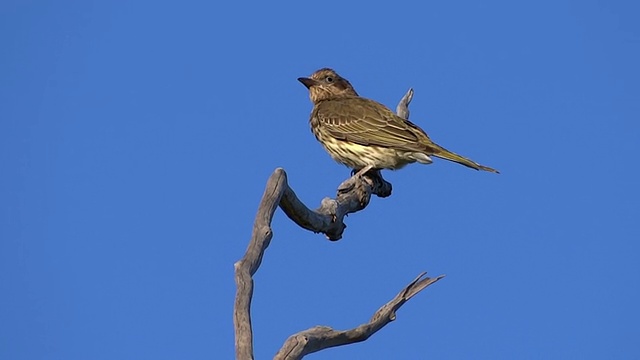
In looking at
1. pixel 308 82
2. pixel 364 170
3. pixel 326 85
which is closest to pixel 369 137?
pixel 364 170

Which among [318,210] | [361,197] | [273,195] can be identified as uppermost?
[361,197]

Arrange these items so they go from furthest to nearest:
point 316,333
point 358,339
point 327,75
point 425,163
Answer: point 327,75, point 425,163, point 358,339, point 316,333

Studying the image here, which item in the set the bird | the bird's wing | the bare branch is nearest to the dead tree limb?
the bare branch

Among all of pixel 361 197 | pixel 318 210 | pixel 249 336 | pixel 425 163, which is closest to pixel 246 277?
pixel 249 336

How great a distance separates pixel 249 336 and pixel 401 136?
5483 millimetres

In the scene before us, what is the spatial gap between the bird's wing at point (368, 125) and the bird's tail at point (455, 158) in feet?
0.46

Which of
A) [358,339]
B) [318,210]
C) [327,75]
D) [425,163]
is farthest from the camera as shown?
[327,75]

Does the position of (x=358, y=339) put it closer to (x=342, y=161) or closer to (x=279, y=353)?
(x=279, y=353)

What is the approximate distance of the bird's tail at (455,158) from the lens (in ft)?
32.9

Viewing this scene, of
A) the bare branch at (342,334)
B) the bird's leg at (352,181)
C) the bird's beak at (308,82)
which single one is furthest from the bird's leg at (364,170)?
the bare branch at (342,334)

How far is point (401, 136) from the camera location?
1111 cm

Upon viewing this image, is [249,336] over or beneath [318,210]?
beneath

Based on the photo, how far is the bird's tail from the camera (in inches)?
395

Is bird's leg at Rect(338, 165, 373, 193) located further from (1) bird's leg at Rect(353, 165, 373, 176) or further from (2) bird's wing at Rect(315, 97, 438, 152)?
(2) bird's wing at Rect(315, 97, 438, 152)
